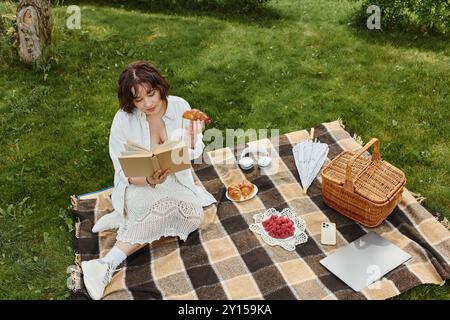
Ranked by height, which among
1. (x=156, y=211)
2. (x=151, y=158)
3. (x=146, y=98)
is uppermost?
(x=146, y=98)

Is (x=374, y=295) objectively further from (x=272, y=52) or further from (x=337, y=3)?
(x=337, y=3)

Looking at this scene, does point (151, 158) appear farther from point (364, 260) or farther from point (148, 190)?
point (364, 260)

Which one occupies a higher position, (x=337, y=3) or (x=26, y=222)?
(x=337, y=3)

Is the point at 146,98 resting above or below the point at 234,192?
above

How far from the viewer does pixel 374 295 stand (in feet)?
15.3

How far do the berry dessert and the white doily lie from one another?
0.13ft

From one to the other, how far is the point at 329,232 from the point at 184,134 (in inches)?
74.6

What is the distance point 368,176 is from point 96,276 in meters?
3.10

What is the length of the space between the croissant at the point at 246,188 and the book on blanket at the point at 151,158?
1.37 meters

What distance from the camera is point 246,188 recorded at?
587 centimetres

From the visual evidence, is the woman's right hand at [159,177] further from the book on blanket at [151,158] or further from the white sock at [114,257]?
the white sock at [114,257]

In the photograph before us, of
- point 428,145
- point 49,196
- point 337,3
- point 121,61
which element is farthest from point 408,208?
point 337,3

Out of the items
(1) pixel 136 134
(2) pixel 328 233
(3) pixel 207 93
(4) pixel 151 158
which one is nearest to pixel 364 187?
(2) pixel 328 233

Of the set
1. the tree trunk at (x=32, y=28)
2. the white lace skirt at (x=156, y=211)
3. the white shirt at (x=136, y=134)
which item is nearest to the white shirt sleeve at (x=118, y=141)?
the white shirt at (x=136, y=134)
